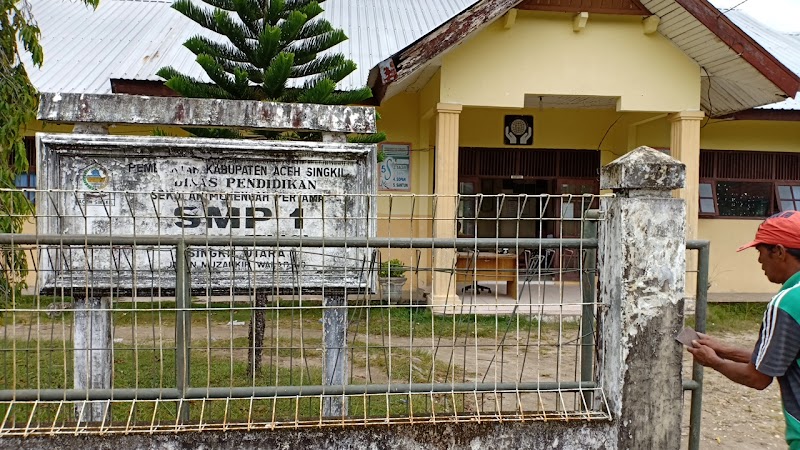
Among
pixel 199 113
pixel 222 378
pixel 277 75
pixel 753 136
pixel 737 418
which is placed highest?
pixel 753 136

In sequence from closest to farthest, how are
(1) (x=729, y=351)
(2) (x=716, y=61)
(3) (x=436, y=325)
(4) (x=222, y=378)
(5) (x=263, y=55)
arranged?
(1) (x=729, y=351) → (4) (x=222, y=378) → (5) (x=263, y=55) → (3) (x=436, y=325) → (2) (x=716, y=61)

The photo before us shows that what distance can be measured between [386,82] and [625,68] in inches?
144

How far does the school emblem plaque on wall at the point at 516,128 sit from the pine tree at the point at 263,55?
4639mm

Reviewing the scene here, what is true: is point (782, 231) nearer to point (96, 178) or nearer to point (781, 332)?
point (781, 332)

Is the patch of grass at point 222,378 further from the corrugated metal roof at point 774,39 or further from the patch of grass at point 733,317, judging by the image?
the corrugated metal roof at point 774,39

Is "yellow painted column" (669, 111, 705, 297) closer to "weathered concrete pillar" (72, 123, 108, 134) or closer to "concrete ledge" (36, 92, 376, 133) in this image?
"concrete ledge" (36, 92, 376, 133)

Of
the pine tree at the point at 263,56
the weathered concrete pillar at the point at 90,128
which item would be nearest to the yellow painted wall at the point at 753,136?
the pine tree at the point at 263,56

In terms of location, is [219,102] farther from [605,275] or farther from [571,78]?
[571,78]

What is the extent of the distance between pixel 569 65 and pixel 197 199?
6474mm

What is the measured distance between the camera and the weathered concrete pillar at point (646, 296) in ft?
9.32

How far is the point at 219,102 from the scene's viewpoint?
367 cm

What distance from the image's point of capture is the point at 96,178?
355 centimetres

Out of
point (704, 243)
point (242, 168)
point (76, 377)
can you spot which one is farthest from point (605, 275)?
point (76, 377)

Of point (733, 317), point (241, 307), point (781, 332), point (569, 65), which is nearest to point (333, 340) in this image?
point (241, 307)
